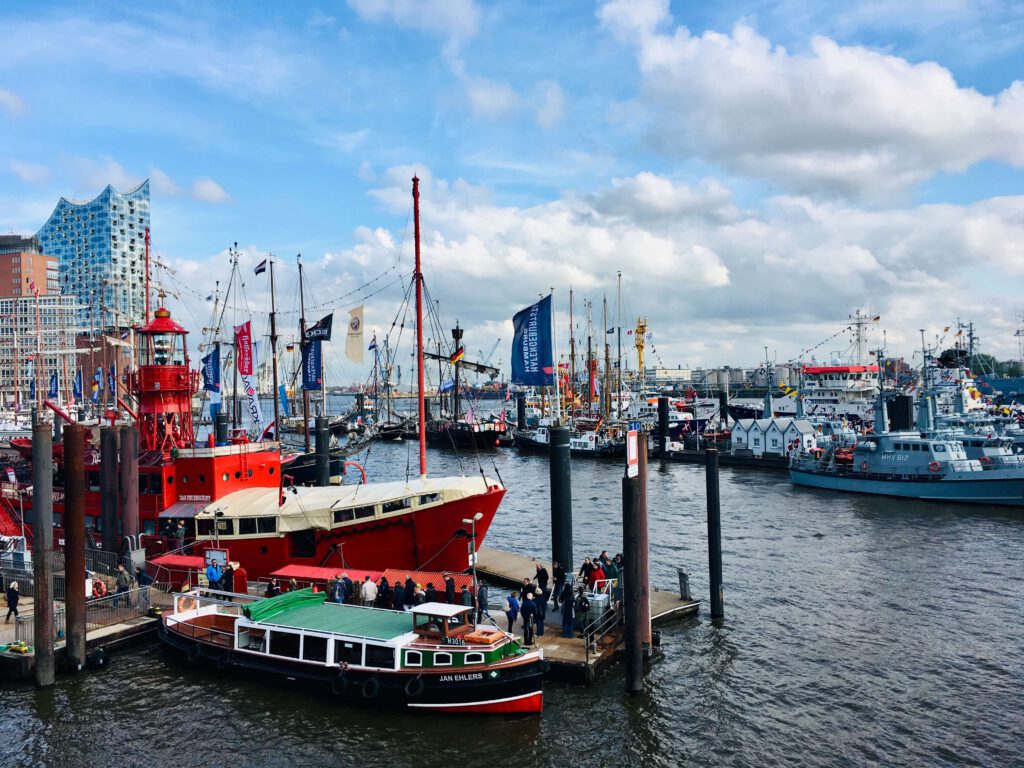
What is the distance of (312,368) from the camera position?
5097 centimetres

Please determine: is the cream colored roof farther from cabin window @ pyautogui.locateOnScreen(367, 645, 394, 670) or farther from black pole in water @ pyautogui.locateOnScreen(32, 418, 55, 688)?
cabin window @ pyautogui.locateOnScreen(367, 645, 394, 670)

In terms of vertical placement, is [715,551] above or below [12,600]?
above

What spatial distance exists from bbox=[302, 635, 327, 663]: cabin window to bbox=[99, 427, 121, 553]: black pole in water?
12.4 m

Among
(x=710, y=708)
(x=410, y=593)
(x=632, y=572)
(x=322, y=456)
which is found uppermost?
(x=322, y=456)

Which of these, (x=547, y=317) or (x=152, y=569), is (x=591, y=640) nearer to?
(x=152, y=569)

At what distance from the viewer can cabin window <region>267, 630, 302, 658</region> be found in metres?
19.9

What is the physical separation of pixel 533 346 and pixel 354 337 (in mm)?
10517

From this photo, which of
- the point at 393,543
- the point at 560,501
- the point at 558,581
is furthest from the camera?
the point at 393,543

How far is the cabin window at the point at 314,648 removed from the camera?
1947 cm

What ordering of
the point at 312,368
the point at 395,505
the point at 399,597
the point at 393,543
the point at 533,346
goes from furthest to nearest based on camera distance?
the point at 312,368
the point at 533,346
the point at 393,543
the point at 395,505
the point at 399,597

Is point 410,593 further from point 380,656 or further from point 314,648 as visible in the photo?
point 314,648

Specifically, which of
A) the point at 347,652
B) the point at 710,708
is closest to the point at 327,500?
the point at 347,652

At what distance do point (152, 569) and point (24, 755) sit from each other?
34.5ft

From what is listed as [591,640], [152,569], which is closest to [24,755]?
[152,569]
